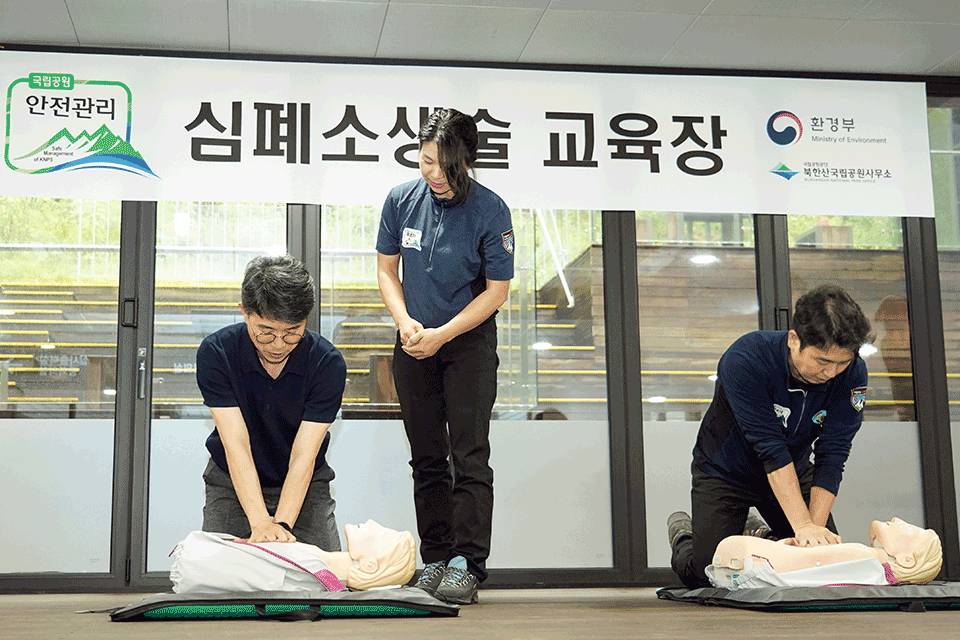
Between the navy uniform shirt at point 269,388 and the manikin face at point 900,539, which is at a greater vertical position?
the navy uniform shirt at point 269,388

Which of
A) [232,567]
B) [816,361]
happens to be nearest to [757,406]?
[816,361]

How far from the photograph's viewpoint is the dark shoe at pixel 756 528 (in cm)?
282

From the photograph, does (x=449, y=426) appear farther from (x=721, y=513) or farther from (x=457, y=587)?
(x=721, y=513)

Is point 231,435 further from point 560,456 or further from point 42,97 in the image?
point 42,97

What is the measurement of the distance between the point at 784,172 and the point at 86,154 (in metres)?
2.86

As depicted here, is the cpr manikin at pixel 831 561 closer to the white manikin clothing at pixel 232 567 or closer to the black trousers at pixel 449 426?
the black trousers at pixel 449 426

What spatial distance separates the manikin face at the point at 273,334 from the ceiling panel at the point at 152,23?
179cm

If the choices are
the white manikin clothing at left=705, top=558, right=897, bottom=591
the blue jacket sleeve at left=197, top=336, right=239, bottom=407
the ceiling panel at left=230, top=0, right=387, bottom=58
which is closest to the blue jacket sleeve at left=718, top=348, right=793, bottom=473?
the white manikin clothing at left=705, top=558, right=897, bottom=591

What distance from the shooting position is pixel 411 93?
3938 mm

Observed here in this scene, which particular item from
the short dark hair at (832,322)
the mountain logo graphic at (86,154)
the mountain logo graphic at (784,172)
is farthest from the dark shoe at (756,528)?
the mountain logo graphic at (86,154)

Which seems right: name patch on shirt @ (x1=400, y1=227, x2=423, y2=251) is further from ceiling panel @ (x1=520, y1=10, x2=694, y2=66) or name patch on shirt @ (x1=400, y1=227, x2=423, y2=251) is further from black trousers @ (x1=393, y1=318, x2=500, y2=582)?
ceiling panel @ (x1=520, y1=10, x2=694, y2=66)

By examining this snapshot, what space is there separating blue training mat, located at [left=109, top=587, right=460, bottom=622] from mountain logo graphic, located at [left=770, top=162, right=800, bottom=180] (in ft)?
8.98

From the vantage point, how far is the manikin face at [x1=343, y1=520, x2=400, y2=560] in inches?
84.4

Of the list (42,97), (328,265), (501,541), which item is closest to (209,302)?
(328,265)
